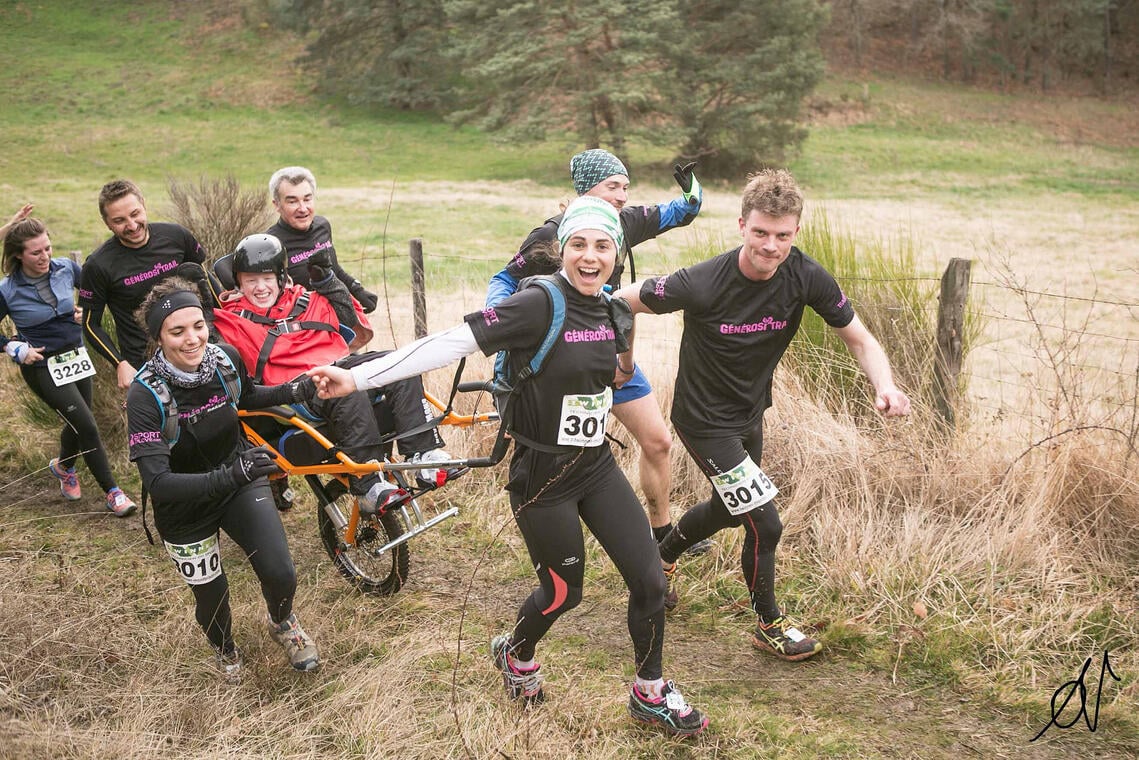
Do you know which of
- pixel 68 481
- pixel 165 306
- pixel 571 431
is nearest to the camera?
pixel 571 431

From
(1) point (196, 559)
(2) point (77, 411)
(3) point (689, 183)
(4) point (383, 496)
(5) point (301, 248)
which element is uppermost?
(3) point (689, 183)

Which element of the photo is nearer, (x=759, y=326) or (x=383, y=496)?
(x=759, y=326)

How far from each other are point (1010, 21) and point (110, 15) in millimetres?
46724

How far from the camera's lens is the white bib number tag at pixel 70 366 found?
5.95m

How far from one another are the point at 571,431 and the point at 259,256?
6.78ft

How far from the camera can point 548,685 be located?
3.98 metres

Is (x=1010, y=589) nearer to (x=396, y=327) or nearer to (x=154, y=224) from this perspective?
(x=154, y=224)

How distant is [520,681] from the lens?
3752 mm

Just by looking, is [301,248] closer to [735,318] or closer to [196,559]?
[196,559]

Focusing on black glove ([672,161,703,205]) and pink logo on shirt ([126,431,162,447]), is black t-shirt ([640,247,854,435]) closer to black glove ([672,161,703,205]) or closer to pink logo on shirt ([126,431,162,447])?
black glove ([672,161,703,205])

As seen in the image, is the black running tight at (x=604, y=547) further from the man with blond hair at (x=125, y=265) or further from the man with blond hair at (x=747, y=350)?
the man with blond hair at (x=125, y=265)

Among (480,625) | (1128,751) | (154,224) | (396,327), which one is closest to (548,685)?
(480,625)

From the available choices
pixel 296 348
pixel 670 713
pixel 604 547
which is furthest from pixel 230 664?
pixel 670 713

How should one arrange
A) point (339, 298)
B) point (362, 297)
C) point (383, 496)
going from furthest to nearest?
point (362, 297)
point (339, 298)
point (383, 496)
